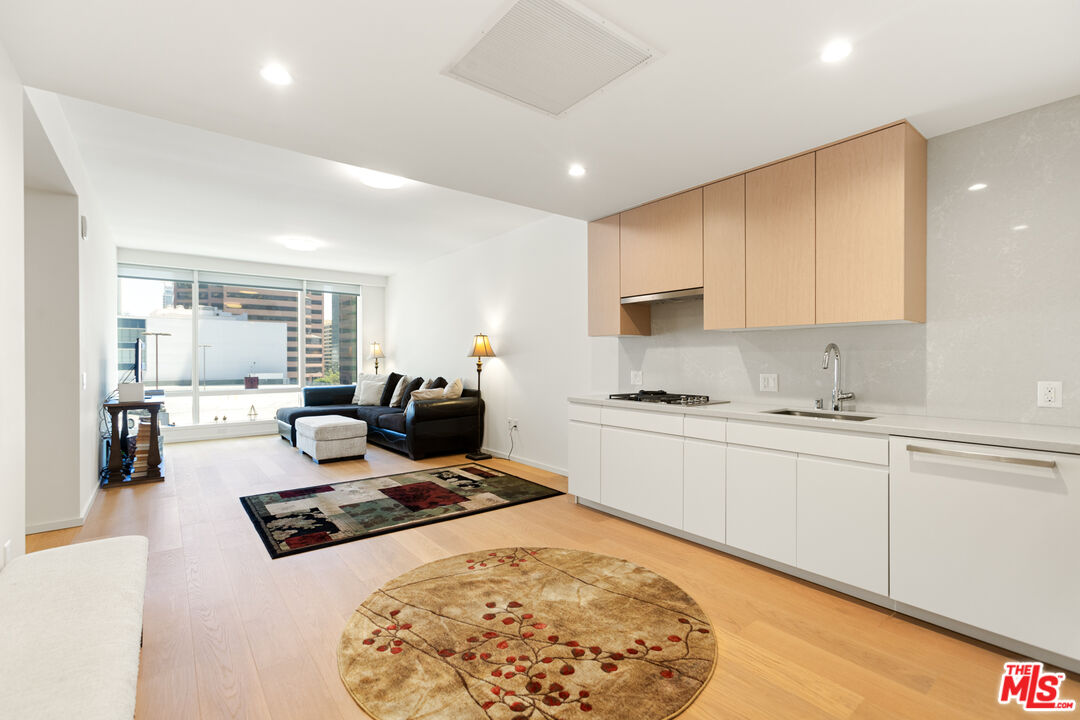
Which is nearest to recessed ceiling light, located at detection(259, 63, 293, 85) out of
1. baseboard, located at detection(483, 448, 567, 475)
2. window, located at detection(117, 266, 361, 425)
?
baseboard, located at detection(483, 448, 567, 475)

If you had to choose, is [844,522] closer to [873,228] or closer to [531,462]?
[873,228]


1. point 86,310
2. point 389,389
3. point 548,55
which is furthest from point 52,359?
point 389,389

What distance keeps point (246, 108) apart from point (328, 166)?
146cm

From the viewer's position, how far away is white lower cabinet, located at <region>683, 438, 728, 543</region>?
3039 mm

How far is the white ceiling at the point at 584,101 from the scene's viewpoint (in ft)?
5.84

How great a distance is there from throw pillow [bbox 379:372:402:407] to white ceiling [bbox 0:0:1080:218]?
4.88 metres

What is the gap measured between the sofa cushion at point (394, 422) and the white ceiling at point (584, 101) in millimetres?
3589

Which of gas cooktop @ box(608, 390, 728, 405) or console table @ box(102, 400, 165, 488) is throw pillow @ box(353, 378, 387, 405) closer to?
console table @ box(102, 400, 165, 488)

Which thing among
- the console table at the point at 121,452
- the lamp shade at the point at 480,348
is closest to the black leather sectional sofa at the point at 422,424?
the lamp shade at the point at 480,348

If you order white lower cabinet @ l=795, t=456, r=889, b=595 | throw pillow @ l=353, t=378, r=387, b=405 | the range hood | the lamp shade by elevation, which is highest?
the range hood

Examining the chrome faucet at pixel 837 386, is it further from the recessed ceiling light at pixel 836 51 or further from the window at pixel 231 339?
the window at pixel 231 339

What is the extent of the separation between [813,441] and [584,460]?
1.78 m

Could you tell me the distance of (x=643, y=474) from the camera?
3500 mm

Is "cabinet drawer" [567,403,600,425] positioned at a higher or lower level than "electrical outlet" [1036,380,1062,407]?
lower
